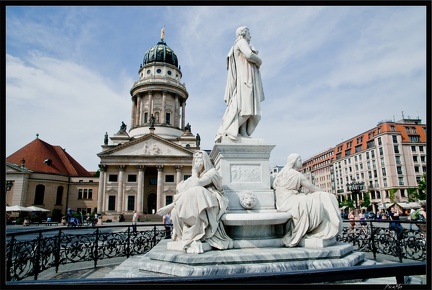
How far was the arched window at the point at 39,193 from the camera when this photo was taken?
4608 cm

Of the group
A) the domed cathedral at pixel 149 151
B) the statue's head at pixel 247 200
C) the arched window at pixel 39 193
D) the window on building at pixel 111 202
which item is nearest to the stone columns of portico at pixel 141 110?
the domed cathedral at pixel 149 151

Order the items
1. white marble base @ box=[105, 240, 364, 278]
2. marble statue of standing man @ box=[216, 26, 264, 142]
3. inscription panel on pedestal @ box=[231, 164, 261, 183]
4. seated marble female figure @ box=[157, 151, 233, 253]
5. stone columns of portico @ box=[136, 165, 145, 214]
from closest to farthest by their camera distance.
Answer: white marble base @ box=[105, 240, 364, 278], seated marble female figure @ box=[157, 151, 233, 253], inscription panel on pedestal @ box=[231, 164, 261, 183], marble statue of standing man @ box=[216, 26, 264, 142], stone columns of portico @ box=[136, 165, 145, 214]

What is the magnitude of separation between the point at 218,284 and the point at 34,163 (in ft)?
188

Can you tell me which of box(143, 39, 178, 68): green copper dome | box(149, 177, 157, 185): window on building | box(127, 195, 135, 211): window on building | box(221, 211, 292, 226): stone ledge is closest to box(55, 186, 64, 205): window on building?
box(127, 195, 135, 211): window on building

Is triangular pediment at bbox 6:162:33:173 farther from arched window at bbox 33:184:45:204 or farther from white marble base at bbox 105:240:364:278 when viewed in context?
white marble base at bbox 105:240:364:278

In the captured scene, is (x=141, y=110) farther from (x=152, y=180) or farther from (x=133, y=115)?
(x=152, y=180)

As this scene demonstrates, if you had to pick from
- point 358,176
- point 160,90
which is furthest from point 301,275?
point 358,176

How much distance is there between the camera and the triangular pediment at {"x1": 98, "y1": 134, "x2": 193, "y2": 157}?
47438 millimetres

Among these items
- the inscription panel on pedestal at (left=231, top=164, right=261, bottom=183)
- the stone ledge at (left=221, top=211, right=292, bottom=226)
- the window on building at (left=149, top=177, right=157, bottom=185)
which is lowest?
the stone ledge at (left=221, top=211, right=292, bottom=226)

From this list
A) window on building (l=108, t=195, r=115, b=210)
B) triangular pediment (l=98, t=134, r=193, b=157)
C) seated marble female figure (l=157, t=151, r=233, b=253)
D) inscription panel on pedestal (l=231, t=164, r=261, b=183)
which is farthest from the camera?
triangular pediment (l=98, t=134, r=193, b=157)

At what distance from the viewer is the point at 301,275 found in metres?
1.41

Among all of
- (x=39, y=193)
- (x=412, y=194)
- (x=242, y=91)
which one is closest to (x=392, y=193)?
(x=412, y=194)

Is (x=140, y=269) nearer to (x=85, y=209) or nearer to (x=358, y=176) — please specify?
(x=85, y=209)

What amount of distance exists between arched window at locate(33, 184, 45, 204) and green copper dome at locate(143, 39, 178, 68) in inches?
1298
